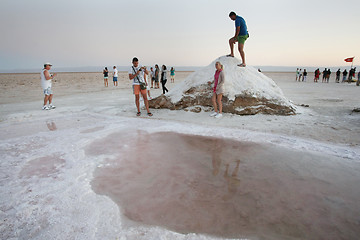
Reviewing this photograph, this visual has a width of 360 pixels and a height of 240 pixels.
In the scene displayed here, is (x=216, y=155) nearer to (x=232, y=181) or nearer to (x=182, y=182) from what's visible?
(x=232, y=181)

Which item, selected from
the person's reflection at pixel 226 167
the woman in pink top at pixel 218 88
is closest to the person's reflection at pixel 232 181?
the person's reflection at pixel 226 167

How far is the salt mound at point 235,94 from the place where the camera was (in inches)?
268

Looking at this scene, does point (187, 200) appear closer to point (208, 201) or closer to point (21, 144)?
point (208, 201)

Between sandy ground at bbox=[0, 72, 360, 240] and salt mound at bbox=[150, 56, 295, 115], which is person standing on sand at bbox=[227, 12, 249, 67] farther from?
sandy ground at bbox=[0, 72, 360, 240]

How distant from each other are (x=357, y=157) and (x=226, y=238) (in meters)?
3.29

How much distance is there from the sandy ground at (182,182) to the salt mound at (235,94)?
1096mm

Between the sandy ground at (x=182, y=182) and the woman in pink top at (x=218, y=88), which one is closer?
the sandy ground at (x=182, y=182)

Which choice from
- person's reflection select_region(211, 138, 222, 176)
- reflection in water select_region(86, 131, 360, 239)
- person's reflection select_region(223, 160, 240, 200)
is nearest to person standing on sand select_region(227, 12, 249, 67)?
person's reflection select_region(211, 138, 222, 176)

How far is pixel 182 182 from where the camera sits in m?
3.12

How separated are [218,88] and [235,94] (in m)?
0.84

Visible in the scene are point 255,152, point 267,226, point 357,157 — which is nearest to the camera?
point 267,226

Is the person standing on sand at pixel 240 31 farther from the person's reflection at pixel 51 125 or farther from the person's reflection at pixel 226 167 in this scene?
the person's reflection at pixel 51 125

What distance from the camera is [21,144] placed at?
4727mm

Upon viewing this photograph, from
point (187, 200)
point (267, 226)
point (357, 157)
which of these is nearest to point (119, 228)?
point (187, 200)
